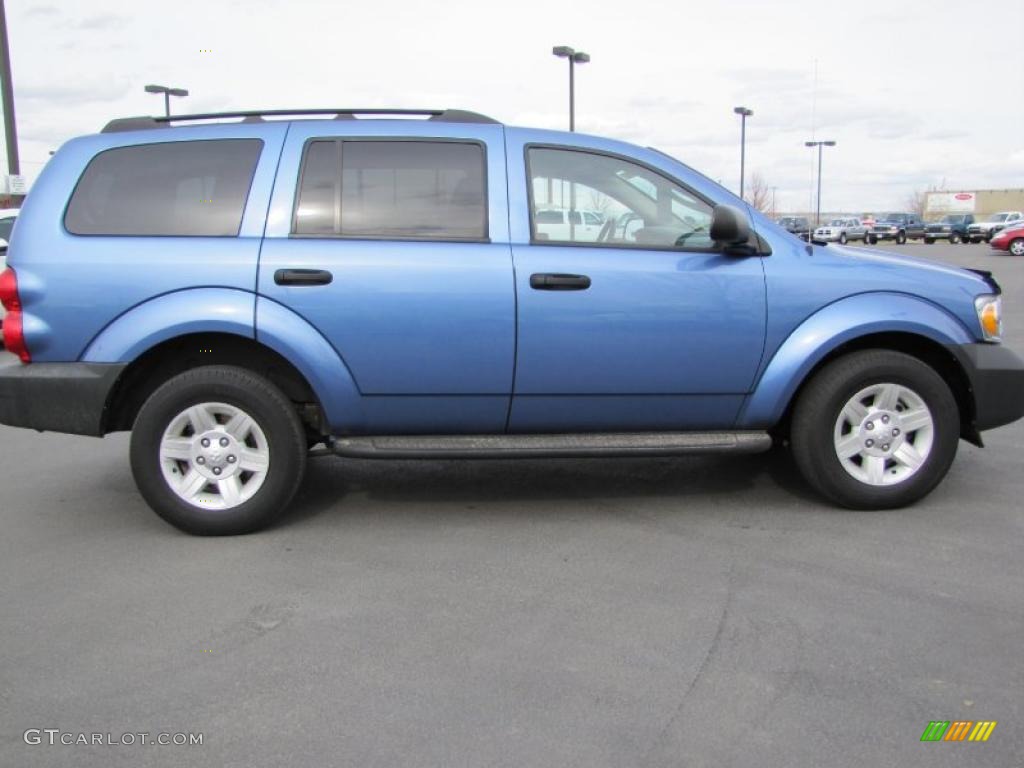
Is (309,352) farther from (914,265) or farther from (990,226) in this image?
(990,226)

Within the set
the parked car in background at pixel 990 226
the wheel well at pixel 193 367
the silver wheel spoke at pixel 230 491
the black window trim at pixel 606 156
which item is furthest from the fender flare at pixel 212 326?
the parked car in background at pixel 990 226

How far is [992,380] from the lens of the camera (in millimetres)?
4598

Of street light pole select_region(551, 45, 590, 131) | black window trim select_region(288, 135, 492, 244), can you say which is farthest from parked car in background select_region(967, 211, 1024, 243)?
black window trim select_region(288, 135, 492, 244)

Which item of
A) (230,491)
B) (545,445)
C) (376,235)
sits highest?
(376,235)

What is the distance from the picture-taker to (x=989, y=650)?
3162 millimetres

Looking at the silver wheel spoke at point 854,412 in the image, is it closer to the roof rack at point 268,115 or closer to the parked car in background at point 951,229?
the roof rack at point 268,115

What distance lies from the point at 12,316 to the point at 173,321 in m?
0.76

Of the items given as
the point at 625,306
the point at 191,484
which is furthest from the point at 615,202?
the point at 191,484

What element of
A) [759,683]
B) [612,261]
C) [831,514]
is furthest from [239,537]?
[831,514]

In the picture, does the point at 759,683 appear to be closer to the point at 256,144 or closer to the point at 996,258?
the point at 256,144

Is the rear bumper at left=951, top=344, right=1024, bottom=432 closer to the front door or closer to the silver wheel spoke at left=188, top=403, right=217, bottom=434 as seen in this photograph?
the front door

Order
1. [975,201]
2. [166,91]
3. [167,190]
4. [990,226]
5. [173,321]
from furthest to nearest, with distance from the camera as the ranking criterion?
1. [975,201]
2. [990,226]
3. [166,91]
4. [167,190]
5. [173,321]

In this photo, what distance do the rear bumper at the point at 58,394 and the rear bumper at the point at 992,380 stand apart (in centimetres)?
412

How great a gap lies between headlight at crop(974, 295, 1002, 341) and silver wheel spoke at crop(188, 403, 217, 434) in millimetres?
3834
